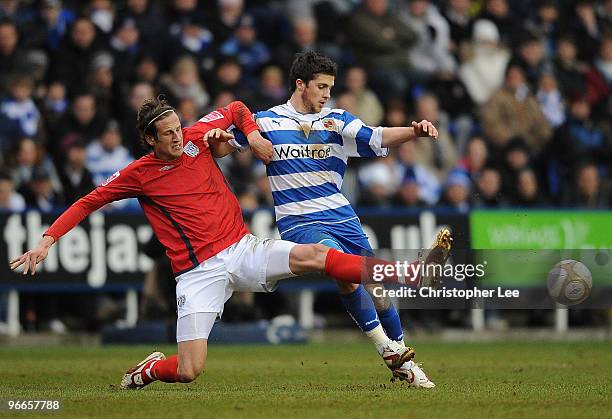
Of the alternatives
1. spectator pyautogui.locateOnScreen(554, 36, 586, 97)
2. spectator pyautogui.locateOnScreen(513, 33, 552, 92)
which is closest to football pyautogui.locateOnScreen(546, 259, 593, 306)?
spectator pyautogui.locateOnScreen(513, 33, 552, 92)

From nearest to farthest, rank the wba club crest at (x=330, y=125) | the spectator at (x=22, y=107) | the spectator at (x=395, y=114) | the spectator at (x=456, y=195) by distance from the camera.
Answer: the wba club crest at (x=330, y=125) → the spectator at (x=22, y=107) → the spectator at (x=456, y=195) → the spectator at (x=395, y=114)

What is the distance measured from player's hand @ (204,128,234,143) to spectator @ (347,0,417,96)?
35.1 feet

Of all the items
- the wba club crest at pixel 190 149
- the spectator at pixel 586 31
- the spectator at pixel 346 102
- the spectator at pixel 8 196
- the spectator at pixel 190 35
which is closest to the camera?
the wba club crest at pixel 190 149

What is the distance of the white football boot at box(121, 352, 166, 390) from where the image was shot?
32.7ft

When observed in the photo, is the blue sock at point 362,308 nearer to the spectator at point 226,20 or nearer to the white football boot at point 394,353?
the white football boot at point 394,353

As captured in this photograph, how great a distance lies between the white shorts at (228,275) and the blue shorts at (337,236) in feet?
1.78

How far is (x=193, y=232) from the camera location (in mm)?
9945

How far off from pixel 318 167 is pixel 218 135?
41.0 inches

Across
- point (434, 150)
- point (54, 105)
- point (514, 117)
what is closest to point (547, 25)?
point (514, 117)

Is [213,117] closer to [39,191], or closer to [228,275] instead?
[228,275]

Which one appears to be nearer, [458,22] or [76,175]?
[76,175]

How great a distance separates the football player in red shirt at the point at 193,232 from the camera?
970cm

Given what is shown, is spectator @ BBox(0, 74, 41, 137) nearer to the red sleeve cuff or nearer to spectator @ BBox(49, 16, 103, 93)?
spectator @ BBox(49, 16, 103, 93)

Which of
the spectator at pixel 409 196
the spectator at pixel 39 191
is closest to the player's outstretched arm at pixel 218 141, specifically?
the spectator at pixel 39 191
